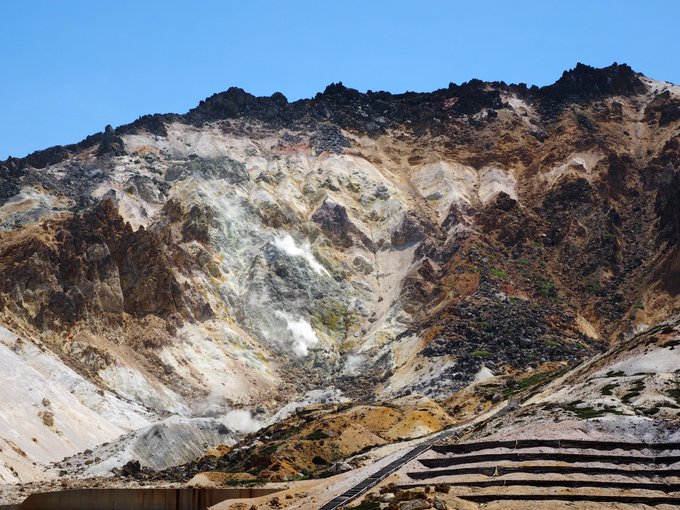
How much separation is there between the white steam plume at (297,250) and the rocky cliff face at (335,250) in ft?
1.12

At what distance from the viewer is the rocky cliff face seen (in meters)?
122

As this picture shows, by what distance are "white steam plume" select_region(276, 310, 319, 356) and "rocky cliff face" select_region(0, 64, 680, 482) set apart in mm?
Answer: 235

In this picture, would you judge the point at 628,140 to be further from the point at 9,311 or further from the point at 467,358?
the point at 9,311

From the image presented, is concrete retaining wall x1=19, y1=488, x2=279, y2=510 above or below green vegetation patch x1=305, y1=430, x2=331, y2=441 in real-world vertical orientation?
below

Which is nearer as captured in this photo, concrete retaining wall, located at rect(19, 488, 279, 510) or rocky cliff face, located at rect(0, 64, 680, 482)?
concrete retaining wall, located at rect(19, 488, 279, 510)

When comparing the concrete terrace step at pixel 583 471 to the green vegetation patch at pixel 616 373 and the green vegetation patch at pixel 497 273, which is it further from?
the green vegetation patch at pixel 497 273

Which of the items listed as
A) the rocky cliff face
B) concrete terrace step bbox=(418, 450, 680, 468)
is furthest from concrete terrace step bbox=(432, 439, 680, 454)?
the rocky cliff face

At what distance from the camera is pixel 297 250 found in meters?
157

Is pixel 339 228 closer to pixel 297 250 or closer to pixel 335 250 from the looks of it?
pixel 335 250

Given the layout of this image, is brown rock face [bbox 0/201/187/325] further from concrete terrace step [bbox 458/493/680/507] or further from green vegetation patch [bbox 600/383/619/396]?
concrete terrace step [bbox 458/493/680/507]

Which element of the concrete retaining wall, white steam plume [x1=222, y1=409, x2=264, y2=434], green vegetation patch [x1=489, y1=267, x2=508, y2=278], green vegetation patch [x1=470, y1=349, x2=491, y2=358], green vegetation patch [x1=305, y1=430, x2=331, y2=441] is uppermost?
green vegetation patch [x1=489, y1=267, x2=508, y2=278]

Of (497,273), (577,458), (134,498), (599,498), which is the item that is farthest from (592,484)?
(497,273)

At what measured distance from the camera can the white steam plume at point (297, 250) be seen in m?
155

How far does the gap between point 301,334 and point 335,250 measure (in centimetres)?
2181
